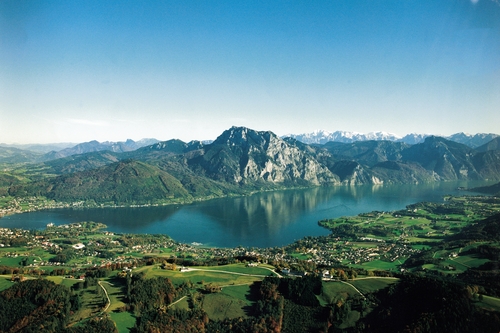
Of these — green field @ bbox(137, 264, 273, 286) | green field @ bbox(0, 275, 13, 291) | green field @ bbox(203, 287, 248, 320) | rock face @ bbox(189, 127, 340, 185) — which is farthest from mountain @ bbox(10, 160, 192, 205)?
green field @ bbox(203, 287, 248, 320)

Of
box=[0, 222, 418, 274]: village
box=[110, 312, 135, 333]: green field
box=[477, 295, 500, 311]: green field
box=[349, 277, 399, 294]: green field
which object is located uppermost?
box=[477, 295, 500, 311]: green field

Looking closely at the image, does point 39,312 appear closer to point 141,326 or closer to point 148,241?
point 141,326

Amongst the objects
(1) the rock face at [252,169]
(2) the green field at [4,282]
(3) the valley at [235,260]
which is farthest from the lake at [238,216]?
(2) the green field at [4,282]

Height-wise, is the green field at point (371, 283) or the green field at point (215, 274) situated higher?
the green field at point (371, 283)

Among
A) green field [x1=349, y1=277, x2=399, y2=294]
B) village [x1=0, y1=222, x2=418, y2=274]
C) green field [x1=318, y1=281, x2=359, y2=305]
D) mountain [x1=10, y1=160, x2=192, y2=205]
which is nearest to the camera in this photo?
green field [x1=318, y1=281, x2=359, y2=305]

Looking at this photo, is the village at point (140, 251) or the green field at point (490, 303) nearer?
the green field at point (490, 303)

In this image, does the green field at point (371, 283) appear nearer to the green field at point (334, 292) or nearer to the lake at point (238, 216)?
the green field at point (334, 292)

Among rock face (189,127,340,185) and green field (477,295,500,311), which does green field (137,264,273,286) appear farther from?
rock face (189,127,340,185)

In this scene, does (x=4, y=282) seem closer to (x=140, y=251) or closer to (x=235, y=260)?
(x=235, y=260)
